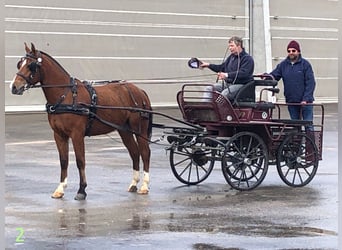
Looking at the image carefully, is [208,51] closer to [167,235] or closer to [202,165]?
[202,165]

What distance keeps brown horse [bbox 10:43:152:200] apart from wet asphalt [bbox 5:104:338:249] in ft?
1.82

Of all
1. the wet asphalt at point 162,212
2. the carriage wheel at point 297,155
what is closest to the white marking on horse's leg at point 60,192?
the wet asphalt at point 162,212

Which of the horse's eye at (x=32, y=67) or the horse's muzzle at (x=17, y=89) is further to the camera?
the horse's eye at (x=32, y=67)

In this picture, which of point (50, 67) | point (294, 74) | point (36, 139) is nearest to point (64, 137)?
point (50, 67)

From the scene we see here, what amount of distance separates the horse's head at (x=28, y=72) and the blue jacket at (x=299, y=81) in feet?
12.3

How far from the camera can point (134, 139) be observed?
10.5 meters

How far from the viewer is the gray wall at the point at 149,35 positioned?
24.0 m

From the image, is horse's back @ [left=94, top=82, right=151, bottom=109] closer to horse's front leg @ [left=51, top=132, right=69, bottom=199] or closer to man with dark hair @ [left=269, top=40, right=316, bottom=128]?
horse's front leg @ [left=51, top=132, right=69, bottom=199]

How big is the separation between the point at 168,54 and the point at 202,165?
643 inches

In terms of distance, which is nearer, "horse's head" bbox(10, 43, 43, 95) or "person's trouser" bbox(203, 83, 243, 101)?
"horse's head" bbox(10, 43, 43, 95)

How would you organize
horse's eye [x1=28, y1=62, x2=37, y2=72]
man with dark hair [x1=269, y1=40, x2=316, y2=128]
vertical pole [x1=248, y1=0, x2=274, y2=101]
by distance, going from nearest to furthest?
1. horse's eye [x1=28, y1=62, x2=37, y2=72]
2. man with dark hair [x1=269, y1=40, x2=316, y2=128]
3. vertical pole [x1=248, y1=0, x2=274, y2=101]

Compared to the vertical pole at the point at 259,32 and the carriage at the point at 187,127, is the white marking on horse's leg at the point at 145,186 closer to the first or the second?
the carriage at the point at 187,127

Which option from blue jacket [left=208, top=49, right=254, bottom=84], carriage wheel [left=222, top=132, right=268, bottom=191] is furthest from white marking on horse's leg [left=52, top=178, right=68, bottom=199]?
blue jacket [left=208, top=49, right=254, bottom=84]

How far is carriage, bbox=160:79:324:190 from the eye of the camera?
10141 millimetres
